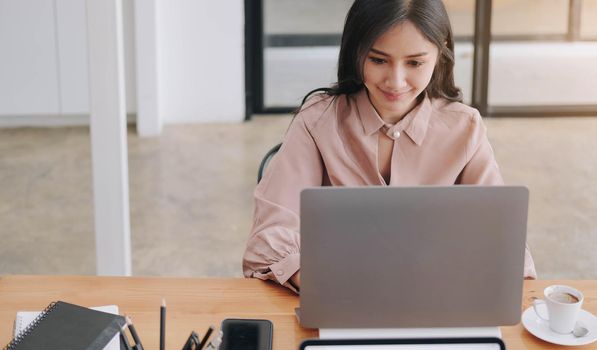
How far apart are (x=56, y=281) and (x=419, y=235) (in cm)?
76

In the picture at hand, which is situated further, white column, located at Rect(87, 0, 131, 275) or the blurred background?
the blurred background

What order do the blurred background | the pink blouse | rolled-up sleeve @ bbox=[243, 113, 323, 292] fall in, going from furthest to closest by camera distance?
the blurred background → the pink blouse → rolled-up sleeve @ bbox=[243, 113, 323, 292]

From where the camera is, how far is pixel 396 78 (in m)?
1.89

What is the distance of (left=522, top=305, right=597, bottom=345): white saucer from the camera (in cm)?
154

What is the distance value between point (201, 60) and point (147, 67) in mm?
337

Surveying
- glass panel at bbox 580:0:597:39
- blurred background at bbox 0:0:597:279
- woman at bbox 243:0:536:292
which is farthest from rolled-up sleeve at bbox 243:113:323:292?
glass panel at bbox 580:0:597:39

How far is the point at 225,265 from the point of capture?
11.9ft

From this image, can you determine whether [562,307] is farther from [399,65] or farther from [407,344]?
[399,65]

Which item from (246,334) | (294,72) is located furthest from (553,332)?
(294,72)

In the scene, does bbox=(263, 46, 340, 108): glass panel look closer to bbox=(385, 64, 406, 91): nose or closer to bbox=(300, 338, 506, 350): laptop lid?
bbox=(385, 64, 406, 91): nose

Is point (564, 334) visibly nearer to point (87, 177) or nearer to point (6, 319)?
point (6, 319)

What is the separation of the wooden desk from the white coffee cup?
41 millimetres

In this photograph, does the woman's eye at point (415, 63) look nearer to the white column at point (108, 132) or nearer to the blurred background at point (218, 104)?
the white column at point (108, 132)

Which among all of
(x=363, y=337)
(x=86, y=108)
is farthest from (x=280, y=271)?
(x=86, y=108)
